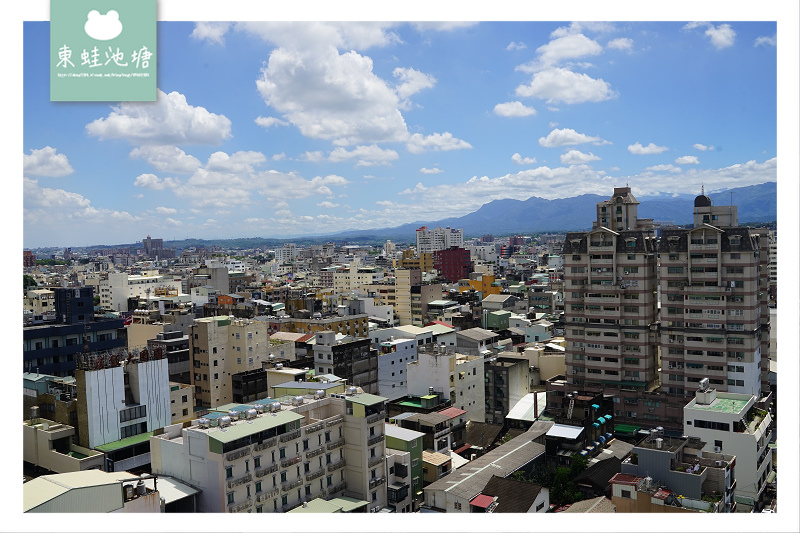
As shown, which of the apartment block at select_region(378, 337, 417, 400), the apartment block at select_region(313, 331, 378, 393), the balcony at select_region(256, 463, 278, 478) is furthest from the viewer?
the apartment block at select_region(378, 337, 417, 400)

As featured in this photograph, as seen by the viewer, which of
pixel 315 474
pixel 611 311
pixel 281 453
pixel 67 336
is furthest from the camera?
pixel 611 311

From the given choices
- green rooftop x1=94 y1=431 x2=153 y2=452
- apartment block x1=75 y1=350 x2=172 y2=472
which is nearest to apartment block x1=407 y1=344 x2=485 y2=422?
apartment block x1=75 y1=350 x2=172 y2=472

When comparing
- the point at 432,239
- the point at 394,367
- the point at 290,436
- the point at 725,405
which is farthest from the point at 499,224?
the point at 290,436

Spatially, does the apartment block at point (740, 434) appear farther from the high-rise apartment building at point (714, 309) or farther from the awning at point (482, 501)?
the awning at point (482, 501)

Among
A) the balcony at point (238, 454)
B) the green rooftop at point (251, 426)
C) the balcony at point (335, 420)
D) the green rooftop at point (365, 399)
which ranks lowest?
the balcony at point (238, 454)

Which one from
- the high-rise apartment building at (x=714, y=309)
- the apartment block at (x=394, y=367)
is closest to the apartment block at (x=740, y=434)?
the high-rise apartment building at (x=714, y=309)

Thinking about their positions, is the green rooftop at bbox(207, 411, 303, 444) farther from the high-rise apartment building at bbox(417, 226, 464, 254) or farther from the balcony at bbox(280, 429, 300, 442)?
the high-rise apartment building at bbox(417, 226, 464, 254)

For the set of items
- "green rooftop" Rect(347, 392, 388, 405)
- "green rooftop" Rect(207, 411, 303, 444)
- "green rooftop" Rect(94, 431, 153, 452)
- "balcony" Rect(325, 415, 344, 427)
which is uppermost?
"green rooftop" Rect(347, 392, 388, 405)

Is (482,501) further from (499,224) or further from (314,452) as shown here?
(499,224)
